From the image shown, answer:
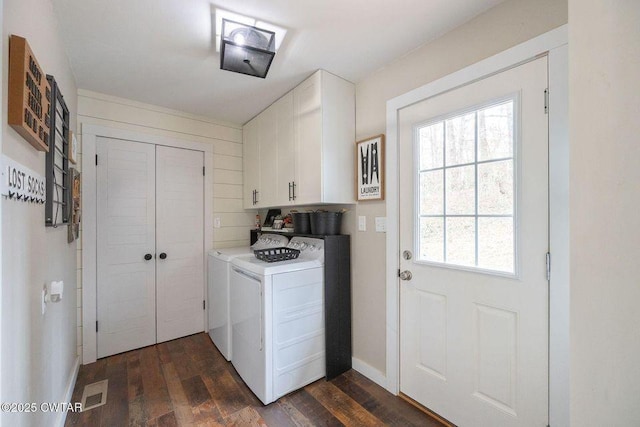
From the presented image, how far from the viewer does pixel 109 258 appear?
248cm

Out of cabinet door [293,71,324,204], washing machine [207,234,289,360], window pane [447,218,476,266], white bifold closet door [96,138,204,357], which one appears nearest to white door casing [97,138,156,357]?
white bifold closet door [96,138,204,357]

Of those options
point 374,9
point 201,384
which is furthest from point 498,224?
point 201,384

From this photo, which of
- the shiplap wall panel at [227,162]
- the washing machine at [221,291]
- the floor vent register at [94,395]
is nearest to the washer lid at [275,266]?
the washing machine at [221,291]

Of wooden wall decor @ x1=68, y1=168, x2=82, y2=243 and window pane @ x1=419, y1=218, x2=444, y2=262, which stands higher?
wooden wall decor @ x1=68, y1=168, x2=82, y2=243

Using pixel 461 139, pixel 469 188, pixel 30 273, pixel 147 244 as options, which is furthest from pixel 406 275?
pixel 147 244

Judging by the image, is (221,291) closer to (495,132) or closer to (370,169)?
(370,169)

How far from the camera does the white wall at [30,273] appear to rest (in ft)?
2.75

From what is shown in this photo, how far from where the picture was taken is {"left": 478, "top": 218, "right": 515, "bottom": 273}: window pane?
55.2 inches

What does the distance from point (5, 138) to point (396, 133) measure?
1.88 m

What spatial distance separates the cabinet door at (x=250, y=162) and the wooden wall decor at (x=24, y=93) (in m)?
1.89

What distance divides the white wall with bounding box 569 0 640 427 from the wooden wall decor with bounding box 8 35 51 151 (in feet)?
5.60

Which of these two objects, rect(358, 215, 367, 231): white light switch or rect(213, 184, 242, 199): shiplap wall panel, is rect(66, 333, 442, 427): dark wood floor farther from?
rect(213, 184, 242, 199): shiplap wall panel

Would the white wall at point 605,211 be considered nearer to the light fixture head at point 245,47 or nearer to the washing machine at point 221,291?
the light fixture head at point 245,47

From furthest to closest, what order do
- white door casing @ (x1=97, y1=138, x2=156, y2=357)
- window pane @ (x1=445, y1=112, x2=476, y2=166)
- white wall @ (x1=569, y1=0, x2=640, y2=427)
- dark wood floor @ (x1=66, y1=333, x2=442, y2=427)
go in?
white door casing @ (x1=97, y1=138, x2=156, y2=357) → dark wood floor @ (x1=66, y1=333, x2=442, y2=427) → window pane @ (x1=445, y1=112, x2=476, y2=166) → white wall @ (x1=569, y1=0, x2=640, y2=427)
